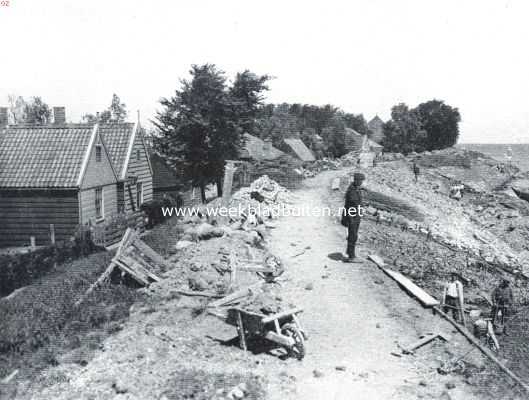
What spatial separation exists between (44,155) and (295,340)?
17313 mm

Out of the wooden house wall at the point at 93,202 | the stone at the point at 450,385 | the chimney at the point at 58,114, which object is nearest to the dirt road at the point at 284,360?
the stone at the point at 450,385

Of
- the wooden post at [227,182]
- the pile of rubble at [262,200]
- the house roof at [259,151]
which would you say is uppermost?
the house roof at [259,151]

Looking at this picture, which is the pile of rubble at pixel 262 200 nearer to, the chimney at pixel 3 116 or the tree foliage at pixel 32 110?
the chimney at pixel 3 116

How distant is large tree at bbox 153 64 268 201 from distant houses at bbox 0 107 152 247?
7.19 m

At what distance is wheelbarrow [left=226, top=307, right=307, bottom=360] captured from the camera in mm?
7535

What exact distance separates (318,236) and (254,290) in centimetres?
660

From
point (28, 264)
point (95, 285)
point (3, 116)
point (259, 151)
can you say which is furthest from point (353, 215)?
point (259, 151)

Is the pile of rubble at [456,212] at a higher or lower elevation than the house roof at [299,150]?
lower

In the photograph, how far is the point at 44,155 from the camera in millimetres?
20594

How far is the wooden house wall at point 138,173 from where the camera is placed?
2633cm

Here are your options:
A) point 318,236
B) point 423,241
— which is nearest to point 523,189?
point 423,241

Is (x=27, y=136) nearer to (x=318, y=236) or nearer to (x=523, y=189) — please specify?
(x=318, y=236)

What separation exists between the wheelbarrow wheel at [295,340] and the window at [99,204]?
1698 cm

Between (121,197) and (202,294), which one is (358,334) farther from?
Answer: (121,197)
